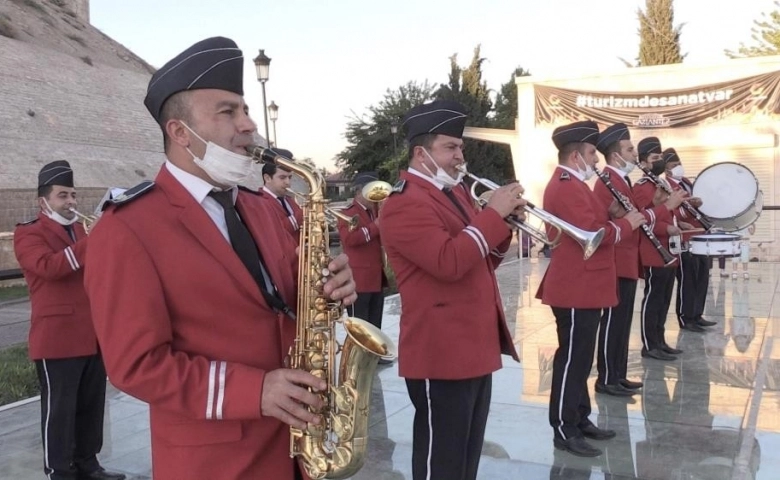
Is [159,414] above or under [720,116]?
under

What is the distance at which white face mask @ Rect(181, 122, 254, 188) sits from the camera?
7.18 ft

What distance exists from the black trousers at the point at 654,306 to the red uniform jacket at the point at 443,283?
4.29 metres

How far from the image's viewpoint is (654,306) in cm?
750

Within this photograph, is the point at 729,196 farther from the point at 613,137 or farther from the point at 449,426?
the point at 449,426

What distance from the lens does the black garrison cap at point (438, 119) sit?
3.71m

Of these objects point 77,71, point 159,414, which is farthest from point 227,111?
point 77,71

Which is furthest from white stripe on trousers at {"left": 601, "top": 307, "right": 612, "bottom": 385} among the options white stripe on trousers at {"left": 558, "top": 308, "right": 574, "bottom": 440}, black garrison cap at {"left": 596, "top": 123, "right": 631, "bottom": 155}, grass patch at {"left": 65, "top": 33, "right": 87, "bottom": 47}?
grass patch at {"left": 65, "top": 33, "right": 87, "bottom": 47}

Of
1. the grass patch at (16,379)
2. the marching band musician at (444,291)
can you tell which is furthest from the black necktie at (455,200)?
the grass patch at (16,379)

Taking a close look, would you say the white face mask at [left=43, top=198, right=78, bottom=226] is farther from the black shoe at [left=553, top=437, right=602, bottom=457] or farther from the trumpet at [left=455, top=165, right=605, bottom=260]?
the black shoe at [left=553, top=437, right=602, bottom=457]

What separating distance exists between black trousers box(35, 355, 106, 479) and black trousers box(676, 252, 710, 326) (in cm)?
702

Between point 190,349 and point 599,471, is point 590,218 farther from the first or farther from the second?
point 190,349

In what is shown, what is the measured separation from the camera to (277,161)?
2236 mm

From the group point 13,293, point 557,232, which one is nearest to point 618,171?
point 557,232

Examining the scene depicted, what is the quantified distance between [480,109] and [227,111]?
3393 cm
